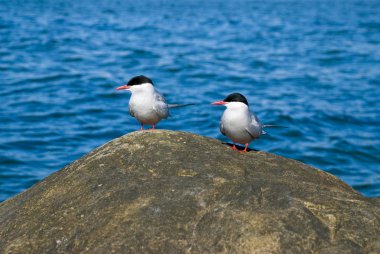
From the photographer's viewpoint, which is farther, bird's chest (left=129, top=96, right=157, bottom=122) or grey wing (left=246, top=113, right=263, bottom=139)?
bird's chest (left=129, top=96, right=157, bottom=122)

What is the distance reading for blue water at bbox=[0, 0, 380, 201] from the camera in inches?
545

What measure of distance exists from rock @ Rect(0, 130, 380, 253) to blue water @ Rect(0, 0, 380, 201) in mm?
5833

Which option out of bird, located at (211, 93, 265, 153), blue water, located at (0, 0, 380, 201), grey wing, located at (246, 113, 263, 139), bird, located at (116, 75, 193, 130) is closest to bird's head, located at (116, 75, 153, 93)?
bird, located at (116, 75, 193, 130)

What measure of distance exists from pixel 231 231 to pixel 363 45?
2215cm

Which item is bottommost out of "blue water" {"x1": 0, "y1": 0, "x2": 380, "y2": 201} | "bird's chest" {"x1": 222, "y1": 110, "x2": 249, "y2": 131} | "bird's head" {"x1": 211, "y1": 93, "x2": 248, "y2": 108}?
"blue water" {"x1": 0, "y1": 0, "x2": 380, "y2": 201}

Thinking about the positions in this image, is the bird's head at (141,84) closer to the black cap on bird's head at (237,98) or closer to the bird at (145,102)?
the bird at (145,102)

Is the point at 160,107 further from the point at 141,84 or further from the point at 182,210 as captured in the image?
the point at 182,210

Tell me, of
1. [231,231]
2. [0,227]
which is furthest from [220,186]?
[0,227]

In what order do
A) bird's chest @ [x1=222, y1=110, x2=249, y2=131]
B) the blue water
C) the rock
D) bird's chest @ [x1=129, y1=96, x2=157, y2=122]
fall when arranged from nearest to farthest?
1. the rock
2. bird's chest @ [x1=222, y1=110, x2=249, y2=131]
3. bird's chest @ [x1=129, y1=96, x2=157, y2=122]
4. the blue water

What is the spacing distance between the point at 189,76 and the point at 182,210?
15120 mm

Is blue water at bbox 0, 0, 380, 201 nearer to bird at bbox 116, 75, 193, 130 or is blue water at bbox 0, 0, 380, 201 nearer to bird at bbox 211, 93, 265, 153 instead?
bird at bbox 116, 75, 193, 130

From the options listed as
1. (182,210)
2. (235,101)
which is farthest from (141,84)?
(182,210)

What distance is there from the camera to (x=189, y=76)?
65.8 ft

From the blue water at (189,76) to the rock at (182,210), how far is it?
5.83 meters
